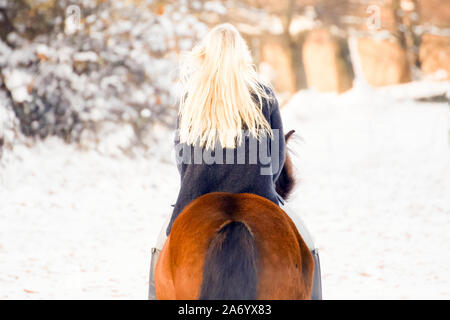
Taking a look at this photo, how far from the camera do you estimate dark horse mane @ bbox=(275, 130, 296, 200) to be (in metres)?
3.50

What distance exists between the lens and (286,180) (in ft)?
11.6

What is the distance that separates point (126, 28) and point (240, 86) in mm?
9574

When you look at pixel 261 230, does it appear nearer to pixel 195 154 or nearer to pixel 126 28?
pixel 195 154

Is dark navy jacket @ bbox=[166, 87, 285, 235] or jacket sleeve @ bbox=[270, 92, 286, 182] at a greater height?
jacket sleeve @ bbox=[270, 92, 286, 182]

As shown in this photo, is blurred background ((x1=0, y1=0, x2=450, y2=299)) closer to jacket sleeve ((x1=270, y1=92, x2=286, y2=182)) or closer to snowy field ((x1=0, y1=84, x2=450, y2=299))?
snowy field ((x1=0, y1=84, x2=450, y2=299))

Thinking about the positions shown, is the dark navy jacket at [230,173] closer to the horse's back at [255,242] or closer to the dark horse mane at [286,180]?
the horse's back at [255,242]

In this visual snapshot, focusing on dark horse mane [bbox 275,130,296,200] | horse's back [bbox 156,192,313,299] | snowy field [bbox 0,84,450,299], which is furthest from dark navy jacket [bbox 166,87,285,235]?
snowy field [bbox 0,84,450,299]

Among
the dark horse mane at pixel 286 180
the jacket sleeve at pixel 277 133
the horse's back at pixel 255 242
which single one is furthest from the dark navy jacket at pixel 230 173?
the dark horse mane at pixel 286 180

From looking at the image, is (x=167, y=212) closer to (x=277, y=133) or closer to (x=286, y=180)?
(x=286, y=180)

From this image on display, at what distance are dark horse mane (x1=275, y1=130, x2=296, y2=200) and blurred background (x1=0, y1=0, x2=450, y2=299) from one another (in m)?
0.12

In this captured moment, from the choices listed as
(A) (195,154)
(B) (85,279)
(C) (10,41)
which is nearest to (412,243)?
(B) (85,279)

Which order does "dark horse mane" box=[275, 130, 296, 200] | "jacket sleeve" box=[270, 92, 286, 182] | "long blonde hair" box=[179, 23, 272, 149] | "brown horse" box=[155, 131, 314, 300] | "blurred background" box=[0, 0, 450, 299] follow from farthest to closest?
"blurred background" box=[0, 0, 450, 299], "dark horse mane" box=[275, 130, 296, 200], "jacket sleeve" box=[270, 92, 286, 182], "long blonde hair" box=[179, 23, 272, 149], "brown horse" box=[155, 131, 314, 300]

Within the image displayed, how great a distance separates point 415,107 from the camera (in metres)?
19.2

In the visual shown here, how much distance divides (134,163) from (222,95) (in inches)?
388
